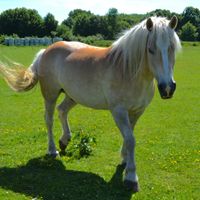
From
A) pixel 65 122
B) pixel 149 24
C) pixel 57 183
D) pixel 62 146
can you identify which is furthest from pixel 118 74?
pixel 62 146

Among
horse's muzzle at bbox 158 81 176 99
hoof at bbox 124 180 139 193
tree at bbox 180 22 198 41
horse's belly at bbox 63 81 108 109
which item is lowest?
tree at bbox 180 22 198 41

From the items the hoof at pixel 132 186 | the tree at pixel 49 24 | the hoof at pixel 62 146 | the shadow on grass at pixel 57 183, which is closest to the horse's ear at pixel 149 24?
the hoof at pixel 132 186

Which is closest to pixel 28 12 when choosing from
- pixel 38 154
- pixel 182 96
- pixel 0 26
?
pixel 0 26

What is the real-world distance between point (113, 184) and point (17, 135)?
411cm

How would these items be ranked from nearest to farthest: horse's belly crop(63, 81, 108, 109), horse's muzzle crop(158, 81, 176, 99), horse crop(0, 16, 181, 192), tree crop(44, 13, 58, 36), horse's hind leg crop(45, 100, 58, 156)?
horse's muzzle crop(158, 81, 176, 99) → horse crop(0, 16, 181, 192) → horse's belly crop(63, 81, 108, 109) → horse's hind leg crop(45, 100, 58, 156) → tree crop(44, 13, 58, 36)

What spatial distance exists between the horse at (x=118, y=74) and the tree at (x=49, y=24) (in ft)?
378

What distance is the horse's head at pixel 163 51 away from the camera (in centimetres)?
516

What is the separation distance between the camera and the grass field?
19.4 feet

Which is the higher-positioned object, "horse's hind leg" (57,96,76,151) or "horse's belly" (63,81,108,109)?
"horse's belly" (63,81,108,109)

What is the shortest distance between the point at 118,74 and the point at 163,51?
3.42ft

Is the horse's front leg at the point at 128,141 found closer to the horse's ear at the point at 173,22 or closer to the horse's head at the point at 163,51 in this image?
the horse's head at the point at 163,51

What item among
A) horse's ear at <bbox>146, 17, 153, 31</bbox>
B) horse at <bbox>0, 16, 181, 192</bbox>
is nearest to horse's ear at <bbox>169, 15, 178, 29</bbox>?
horse at <bbox>0, 16, 181, 192</bbox>

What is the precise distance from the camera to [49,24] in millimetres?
121500

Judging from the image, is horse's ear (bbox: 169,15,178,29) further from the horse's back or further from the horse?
the horse's back
